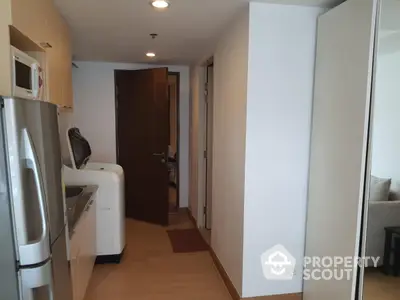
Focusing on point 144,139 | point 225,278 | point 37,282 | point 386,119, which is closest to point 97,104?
point 144,139

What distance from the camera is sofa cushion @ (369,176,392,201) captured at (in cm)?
182

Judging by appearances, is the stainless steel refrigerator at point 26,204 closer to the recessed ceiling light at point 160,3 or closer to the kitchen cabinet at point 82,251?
the kitchen cabinet at point 82,251

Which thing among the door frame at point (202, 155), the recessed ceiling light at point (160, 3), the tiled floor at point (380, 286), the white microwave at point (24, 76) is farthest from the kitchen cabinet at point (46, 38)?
the tiled floor at point (380, 286)

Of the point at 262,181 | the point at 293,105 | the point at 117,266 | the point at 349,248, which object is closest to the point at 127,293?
the point at 117,266

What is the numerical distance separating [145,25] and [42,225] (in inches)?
75.7

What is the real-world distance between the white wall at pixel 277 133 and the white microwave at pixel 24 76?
1325 millimetres

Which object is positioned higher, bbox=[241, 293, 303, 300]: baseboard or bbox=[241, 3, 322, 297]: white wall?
bbox=[241, 3, 322, 297]: white wall

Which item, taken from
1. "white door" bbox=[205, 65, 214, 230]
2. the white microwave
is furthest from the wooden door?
the white microwave

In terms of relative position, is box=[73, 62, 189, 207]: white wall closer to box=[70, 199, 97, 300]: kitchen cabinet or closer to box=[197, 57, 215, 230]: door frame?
box=[197, 57, 215, 230]: door frame

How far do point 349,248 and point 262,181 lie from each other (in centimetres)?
70

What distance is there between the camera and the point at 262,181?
231 cm

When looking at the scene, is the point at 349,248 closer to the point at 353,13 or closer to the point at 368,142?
the point at 368,142

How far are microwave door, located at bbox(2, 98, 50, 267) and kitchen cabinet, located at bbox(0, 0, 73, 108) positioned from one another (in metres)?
0.36

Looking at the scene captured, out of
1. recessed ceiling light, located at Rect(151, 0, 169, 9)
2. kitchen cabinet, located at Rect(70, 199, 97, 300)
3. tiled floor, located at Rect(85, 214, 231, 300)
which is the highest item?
recessed ceiling light, located at Rect(151, 0, 169, 9)
